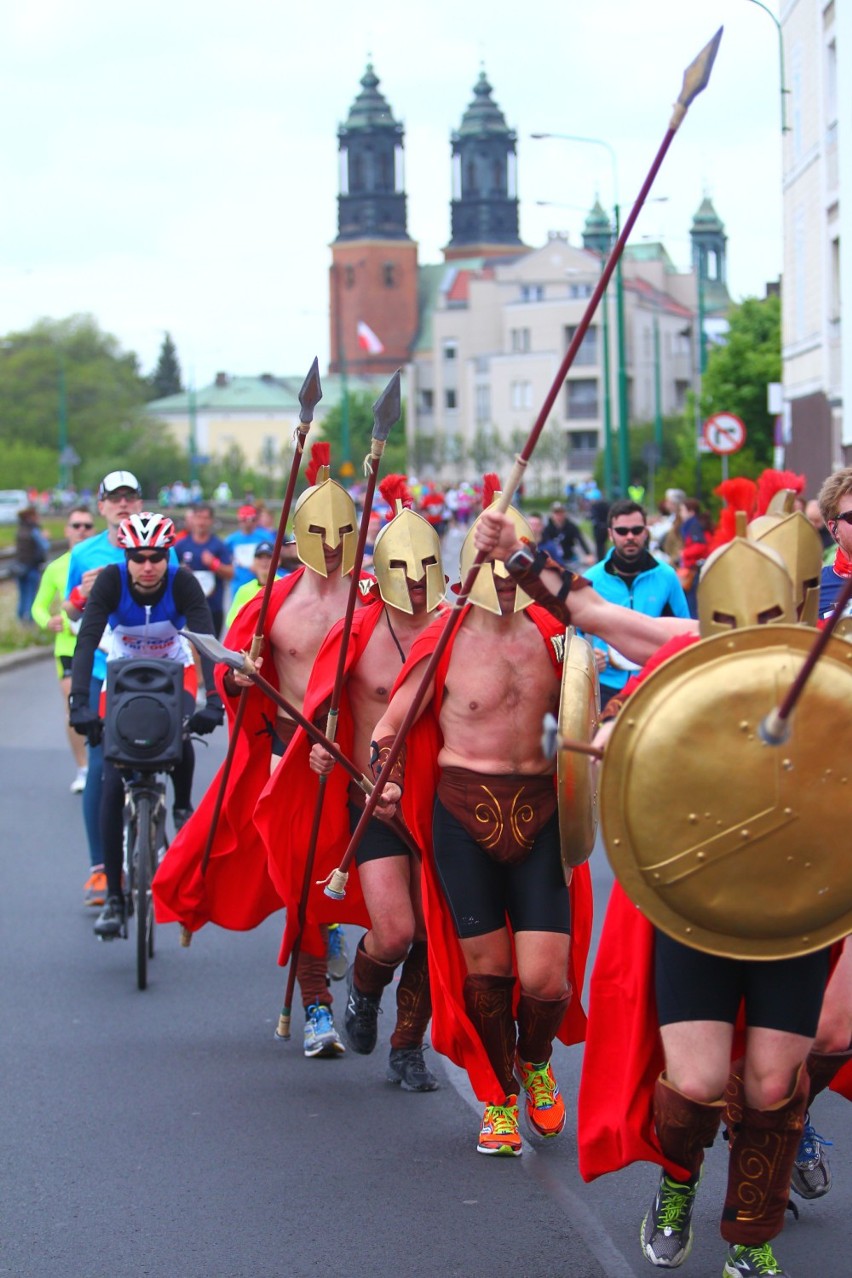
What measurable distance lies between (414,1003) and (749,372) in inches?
2094

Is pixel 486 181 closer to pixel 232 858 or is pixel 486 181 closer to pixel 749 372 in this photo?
pixel 749 372

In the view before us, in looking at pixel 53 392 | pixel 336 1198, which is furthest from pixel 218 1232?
pixel 53 392

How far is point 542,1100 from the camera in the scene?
593 cm

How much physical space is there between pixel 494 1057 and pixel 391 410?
191cm

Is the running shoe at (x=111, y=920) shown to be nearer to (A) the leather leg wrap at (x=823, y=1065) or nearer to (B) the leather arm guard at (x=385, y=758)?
(B) the leather arm guard at (x=385, y=758)

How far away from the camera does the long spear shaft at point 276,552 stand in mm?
6195

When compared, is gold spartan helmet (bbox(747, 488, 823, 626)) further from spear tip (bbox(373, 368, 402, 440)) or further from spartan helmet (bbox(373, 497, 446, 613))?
spartan helmet (bbox(373, 497, 446, 613))

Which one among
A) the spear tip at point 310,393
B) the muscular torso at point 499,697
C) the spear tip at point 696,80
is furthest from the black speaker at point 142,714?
the spear tip at point 696,80

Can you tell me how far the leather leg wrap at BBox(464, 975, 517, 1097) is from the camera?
5.81 m

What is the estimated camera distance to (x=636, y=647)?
4.57 meters

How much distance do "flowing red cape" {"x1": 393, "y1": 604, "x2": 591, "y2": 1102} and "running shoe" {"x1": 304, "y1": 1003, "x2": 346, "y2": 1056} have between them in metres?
1.08

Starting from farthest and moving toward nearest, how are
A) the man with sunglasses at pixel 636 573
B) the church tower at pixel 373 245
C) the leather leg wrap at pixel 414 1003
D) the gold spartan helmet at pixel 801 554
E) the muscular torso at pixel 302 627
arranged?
the church tower at pixel 373 245
the man with sunglasses at pixel 636 573
the muscular torso at pixel 302 627
the leather leg wrap at pixel 414 1003
the gold spartan helmet at pixel 801 554

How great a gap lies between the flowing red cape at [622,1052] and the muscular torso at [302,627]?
3.00 meters

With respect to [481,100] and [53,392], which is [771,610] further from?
[481,100]
